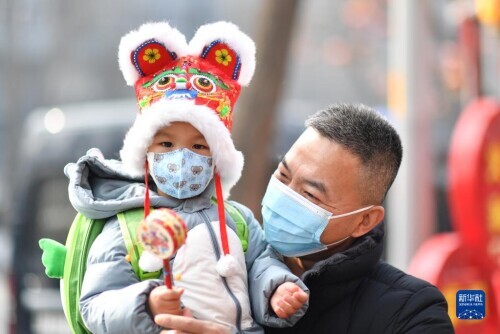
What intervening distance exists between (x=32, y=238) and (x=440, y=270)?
4654 millimetres

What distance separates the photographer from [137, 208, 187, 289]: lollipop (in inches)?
86.4

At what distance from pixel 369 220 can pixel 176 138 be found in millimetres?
644

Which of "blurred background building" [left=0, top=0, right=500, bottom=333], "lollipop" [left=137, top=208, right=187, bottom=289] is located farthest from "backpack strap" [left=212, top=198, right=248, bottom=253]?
"blurred background building" [left=0, top=0, right=500, bottom=333]

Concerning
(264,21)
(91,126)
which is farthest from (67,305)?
(91,126)

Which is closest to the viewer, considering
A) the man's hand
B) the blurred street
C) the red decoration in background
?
the man's hand

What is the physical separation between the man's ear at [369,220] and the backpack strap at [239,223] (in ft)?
1.11

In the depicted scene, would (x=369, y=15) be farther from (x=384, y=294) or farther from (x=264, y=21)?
(x=384, y=294)

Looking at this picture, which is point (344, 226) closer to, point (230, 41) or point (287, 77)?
point (230, 41)

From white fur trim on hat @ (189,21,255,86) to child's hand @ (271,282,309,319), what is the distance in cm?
63

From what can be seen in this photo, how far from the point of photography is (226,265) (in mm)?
2518

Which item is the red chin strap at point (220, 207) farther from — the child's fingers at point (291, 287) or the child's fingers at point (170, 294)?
the child's fingers at point (170, 294)

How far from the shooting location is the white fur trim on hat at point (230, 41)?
8.98ft

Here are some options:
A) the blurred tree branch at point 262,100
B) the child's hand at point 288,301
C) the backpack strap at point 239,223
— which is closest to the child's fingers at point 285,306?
the child's hand at point 288,301

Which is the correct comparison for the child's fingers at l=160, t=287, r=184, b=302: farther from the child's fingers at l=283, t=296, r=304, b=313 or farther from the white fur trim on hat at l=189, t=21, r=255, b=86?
the white fur trim on hat at l=189, t=21, r=255, b=86
